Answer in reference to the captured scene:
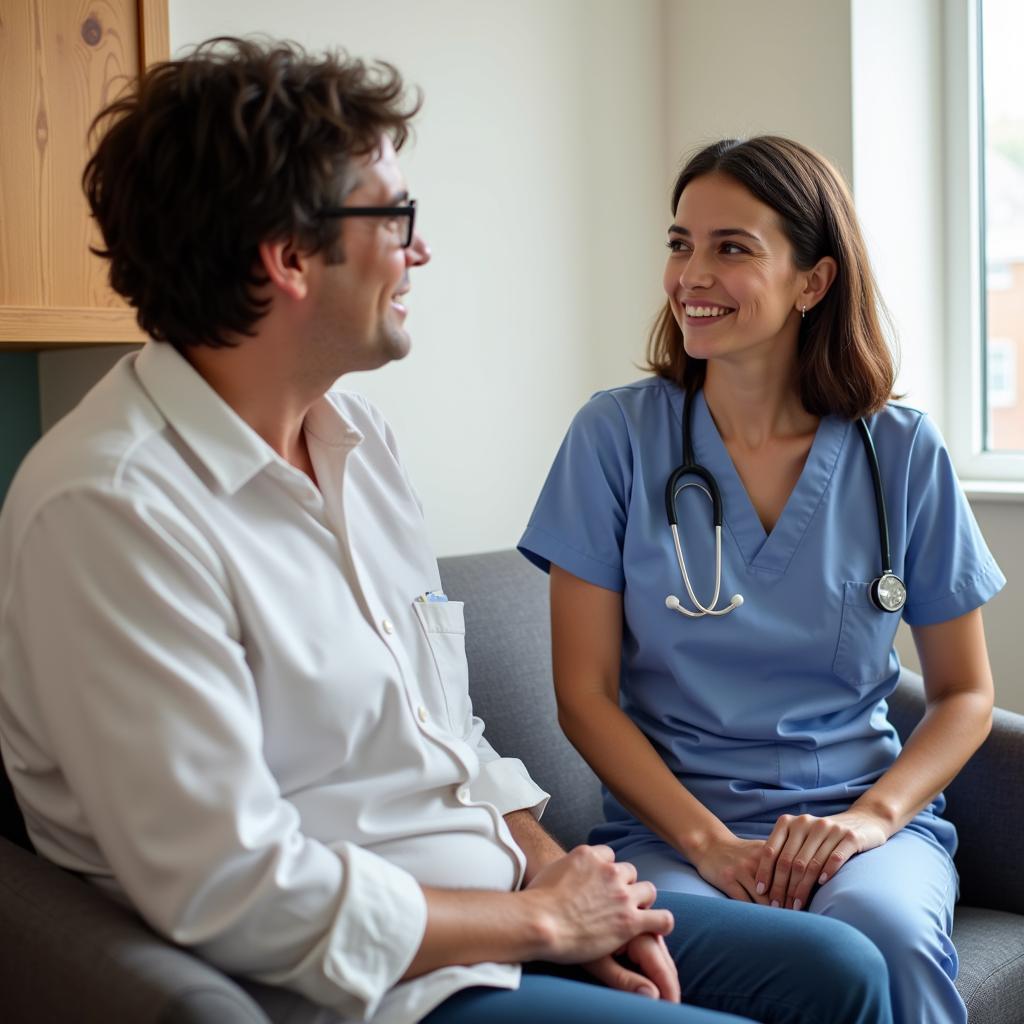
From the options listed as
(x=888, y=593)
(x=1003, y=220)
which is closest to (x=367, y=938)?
(x=888, y=593)

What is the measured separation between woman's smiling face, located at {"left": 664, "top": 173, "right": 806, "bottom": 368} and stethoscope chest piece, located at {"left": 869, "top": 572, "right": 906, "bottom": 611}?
1.18 feet

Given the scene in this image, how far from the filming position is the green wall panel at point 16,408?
1.89 meters

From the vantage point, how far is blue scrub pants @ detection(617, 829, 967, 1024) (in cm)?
137

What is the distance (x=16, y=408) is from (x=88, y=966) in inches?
44.8

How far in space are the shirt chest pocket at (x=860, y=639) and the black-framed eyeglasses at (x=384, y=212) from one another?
2.51ft

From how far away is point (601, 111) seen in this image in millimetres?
2557

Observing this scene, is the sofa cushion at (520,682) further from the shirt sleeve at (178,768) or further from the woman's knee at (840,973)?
the shirt sleeve at (178,768)

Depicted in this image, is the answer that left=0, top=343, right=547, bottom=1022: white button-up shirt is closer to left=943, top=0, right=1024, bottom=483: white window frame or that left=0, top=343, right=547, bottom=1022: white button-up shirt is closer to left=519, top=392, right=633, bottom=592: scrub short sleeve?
left=519, top=392, right=633, bottom=592: scrub short sleeve

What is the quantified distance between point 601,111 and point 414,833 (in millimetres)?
1771

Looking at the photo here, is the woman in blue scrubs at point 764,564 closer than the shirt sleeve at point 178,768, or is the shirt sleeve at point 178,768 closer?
the shirt sleeve at point 178,768

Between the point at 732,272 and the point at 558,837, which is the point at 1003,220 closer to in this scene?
the point at 732,272

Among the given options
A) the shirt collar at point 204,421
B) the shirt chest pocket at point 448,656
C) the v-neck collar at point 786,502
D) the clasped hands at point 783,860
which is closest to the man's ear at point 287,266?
the shirt collar at point 204,421

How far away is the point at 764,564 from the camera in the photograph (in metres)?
1.64

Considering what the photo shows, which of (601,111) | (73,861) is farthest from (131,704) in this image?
(601,111)
